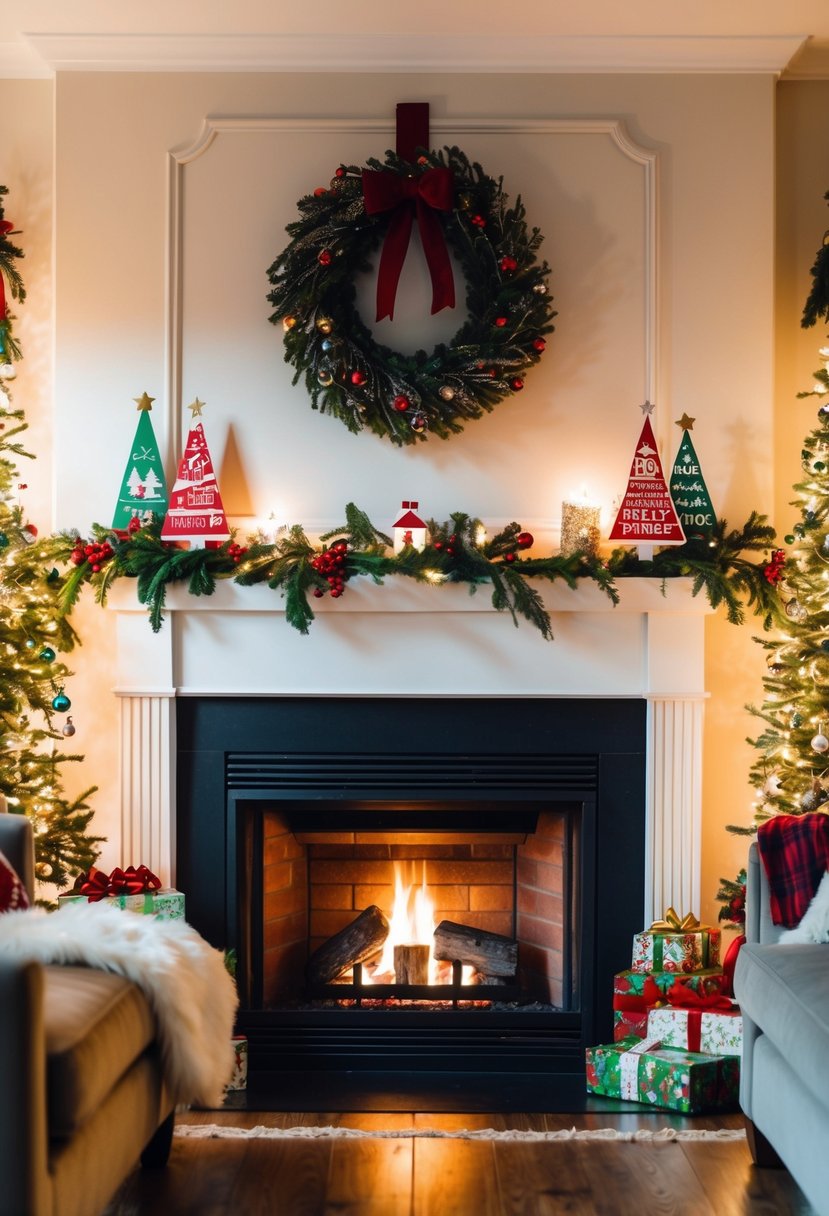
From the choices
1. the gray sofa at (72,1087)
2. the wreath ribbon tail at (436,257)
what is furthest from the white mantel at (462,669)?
the gray sofa at (72,1087)

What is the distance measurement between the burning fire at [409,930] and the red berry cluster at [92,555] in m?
1.23

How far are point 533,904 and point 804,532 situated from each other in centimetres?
132

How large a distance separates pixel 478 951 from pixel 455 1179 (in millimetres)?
997

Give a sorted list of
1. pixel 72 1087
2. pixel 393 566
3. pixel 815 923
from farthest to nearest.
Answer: pixel 393 566 < pixel 815 923 < pixel 72 1087

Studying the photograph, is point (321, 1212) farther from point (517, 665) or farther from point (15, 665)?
point (15, 665)

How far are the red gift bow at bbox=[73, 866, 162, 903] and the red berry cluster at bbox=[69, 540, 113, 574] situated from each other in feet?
2.68

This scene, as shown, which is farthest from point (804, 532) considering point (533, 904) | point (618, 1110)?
point (618, 1110)

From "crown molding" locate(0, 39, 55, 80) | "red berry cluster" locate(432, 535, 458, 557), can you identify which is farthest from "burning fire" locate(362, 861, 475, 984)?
"crown molding" locate(0, 39, 55, 80)

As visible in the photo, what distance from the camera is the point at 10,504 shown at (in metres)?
3.45

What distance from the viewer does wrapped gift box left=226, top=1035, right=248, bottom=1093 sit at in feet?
10.5

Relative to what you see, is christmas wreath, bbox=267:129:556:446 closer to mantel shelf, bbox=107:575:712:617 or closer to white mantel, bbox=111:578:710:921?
mantel shelf, bbox=107:575:712:617

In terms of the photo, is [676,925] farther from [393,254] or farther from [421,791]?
[393,254]

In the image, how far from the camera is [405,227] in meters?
3.43

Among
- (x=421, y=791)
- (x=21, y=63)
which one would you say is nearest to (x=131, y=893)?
(x=421, y=791)
